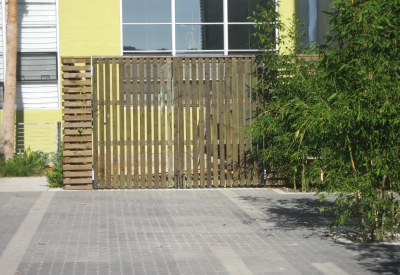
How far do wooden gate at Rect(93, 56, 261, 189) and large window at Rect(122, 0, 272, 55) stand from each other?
290 inches

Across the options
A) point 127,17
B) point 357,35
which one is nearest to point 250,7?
point 127,17

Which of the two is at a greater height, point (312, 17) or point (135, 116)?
point (312, 17)

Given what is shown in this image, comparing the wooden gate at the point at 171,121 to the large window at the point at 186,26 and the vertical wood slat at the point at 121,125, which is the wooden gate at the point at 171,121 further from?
the large window at the point at 186,26

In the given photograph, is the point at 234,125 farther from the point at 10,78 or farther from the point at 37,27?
the point at 37,27

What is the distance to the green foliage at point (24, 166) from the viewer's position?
17.0m

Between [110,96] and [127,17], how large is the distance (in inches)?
315

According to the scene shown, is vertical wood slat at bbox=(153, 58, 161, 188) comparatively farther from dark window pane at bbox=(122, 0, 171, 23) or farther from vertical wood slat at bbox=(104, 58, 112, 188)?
dark window pane at bbox=(122, 0, 171, 23)

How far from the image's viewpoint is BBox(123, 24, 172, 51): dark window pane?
21.6 meters

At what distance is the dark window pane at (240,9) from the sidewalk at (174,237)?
31.6 ft

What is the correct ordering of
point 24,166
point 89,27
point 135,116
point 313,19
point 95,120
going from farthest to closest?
point 313,19, point 89,27, point 24,166, point 135,116, point 95,120

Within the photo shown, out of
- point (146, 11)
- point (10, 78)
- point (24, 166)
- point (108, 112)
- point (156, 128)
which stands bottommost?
point (24, 166)

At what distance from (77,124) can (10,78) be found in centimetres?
585

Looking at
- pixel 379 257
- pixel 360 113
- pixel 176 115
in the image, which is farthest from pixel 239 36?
pixel 379 257

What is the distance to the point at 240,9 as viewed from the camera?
867 inches
